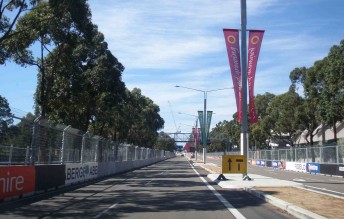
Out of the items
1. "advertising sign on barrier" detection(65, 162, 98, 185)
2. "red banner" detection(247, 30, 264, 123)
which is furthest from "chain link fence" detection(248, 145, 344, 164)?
"advertising sign on barrier" detection(65, 162, 98, 185)

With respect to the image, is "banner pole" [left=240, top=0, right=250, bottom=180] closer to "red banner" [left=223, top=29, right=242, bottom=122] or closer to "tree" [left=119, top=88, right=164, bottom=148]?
"red banner" [left=223, top=29, right=242, bottom=122]

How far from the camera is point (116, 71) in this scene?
36.7 m

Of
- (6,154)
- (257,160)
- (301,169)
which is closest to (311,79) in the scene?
(301,169)

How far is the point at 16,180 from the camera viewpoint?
15.3m

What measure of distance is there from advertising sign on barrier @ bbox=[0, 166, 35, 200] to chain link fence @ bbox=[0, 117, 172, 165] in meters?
0.47

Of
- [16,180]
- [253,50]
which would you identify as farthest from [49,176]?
[253,50]

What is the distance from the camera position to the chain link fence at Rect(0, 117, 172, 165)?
16.3 metres

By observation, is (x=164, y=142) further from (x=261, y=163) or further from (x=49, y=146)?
(x=49, y=146)

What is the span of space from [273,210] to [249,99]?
1410 centimetres

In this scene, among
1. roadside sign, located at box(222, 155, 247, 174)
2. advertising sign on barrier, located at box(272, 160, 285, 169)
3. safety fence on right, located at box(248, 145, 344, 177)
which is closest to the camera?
roadside sign, located at box(222, 155, 247, 174)

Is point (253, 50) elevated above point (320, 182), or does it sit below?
above

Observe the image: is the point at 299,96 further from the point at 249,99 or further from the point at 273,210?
the point at 273,210

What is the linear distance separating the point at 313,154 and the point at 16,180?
118 ft

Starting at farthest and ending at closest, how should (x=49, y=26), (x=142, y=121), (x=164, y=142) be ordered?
(x=164, y=142) → (x=142, y=121) → (x=49, y=26)
